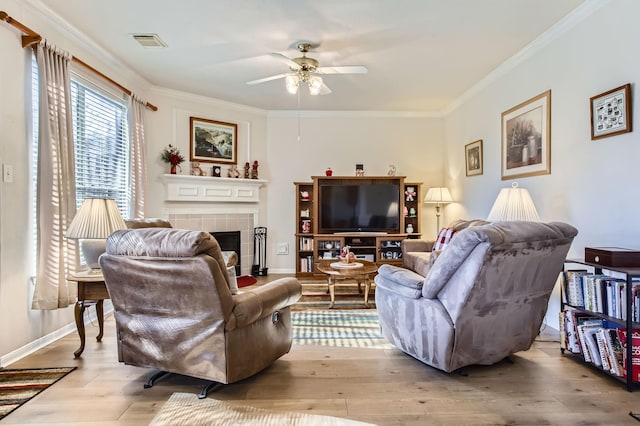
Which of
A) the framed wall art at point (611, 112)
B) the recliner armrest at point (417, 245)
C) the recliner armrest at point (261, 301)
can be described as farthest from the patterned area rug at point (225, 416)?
the recliner armrest at point (417, 245)

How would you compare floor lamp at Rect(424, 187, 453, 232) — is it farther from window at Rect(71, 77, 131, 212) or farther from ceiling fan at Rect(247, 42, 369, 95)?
window at Rect(71, 77, 131, 212)

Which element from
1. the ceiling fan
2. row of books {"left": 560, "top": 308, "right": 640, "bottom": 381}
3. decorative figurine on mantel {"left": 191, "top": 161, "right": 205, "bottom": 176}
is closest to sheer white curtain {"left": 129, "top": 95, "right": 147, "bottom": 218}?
decorative figurine on mantel {"left": 191, "top": 161, "right": 205, "bottom": 176}

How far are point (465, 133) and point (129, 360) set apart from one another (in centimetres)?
496

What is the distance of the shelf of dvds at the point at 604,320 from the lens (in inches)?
82.8

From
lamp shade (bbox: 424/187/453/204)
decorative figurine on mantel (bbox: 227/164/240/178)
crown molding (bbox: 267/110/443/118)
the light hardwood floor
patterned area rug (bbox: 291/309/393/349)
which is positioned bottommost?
the light hardwood floor

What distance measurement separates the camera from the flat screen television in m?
5.81

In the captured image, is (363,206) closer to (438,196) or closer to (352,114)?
(438,196)

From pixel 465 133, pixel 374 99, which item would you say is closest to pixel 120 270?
pixel 374 99

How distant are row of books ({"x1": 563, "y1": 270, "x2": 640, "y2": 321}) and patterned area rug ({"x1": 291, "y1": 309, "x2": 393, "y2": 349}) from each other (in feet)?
4.55

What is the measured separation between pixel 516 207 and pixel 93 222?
139 inches

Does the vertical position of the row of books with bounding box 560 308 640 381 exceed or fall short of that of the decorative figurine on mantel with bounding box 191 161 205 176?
it falls short

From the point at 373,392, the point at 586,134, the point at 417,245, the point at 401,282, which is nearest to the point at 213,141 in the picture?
the point at 417,245

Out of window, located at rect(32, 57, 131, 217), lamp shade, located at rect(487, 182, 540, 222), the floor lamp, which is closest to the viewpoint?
lamp shade, located at rect(487, 182, 540, 222)

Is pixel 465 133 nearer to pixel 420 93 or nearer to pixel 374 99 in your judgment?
pixel 420 93
